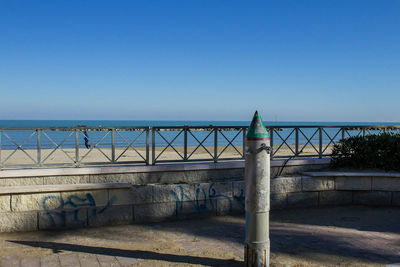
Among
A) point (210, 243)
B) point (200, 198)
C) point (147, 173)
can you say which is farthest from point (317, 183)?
point (147, 173)

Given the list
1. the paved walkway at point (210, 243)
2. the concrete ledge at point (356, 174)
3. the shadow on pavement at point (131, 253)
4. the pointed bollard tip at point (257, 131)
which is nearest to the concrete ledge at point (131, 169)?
the concrete ledge at point (356, 174)

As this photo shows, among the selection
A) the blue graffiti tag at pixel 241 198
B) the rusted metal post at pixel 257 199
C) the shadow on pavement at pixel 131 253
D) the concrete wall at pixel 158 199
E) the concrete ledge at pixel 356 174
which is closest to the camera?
the rusted metal post at pixel 257 199

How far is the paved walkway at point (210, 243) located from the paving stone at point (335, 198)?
78 cm

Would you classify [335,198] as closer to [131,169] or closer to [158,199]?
[158,199]

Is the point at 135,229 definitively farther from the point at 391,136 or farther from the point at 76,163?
the point at 391,136

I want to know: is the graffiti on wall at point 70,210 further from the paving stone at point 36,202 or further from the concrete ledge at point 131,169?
the concrete ledge at point 131,169

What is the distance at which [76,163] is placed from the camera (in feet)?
24.4

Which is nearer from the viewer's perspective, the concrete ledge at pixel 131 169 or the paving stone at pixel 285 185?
the concrete ledge at pixel 131 169

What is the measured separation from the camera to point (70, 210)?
19.5 feet

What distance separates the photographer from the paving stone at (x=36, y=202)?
5.68 m

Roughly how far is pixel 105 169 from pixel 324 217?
432cm

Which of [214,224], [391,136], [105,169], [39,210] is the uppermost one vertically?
[391,136]

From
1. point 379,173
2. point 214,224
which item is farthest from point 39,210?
point 379,173

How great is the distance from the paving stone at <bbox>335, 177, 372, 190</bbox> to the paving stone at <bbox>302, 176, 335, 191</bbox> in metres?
0.13
